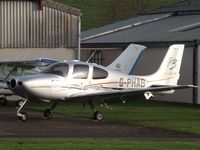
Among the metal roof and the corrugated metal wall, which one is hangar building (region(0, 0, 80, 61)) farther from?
the metal roof

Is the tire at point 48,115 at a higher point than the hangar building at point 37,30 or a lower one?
lower

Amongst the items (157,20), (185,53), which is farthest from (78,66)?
(157,20)

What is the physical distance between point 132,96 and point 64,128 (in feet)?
11.7

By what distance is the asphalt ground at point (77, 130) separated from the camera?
66.5 ft

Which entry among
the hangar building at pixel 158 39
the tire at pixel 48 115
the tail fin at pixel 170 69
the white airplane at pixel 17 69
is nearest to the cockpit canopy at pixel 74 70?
the tire at pixel 48 115

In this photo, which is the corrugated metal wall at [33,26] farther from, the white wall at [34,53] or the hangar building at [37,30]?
the white wall at [34,53]

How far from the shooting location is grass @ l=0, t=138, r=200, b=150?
16.7 m

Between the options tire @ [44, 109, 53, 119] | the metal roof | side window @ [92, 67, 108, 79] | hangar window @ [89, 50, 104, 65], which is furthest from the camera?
hangar window @ [89, 50, 104, 65]

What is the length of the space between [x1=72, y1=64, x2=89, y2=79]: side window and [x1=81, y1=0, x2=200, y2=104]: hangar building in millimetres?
11205

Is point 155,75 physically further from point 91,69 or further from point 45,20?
point 45,20

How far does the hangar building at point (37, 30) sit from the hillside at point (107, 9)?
37928 mm

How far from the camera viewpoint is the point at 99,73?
2545cm

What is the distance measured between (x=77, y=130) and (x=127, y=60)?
8568 millimetres

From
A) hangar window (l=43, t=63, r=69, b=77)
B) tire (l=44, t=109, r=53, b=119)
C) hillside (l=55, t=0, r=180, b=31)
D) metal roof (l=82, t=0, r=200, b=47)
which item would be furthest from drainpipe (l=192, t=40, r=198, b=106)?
hillside (l=55, t=0, r=180, b=31)
